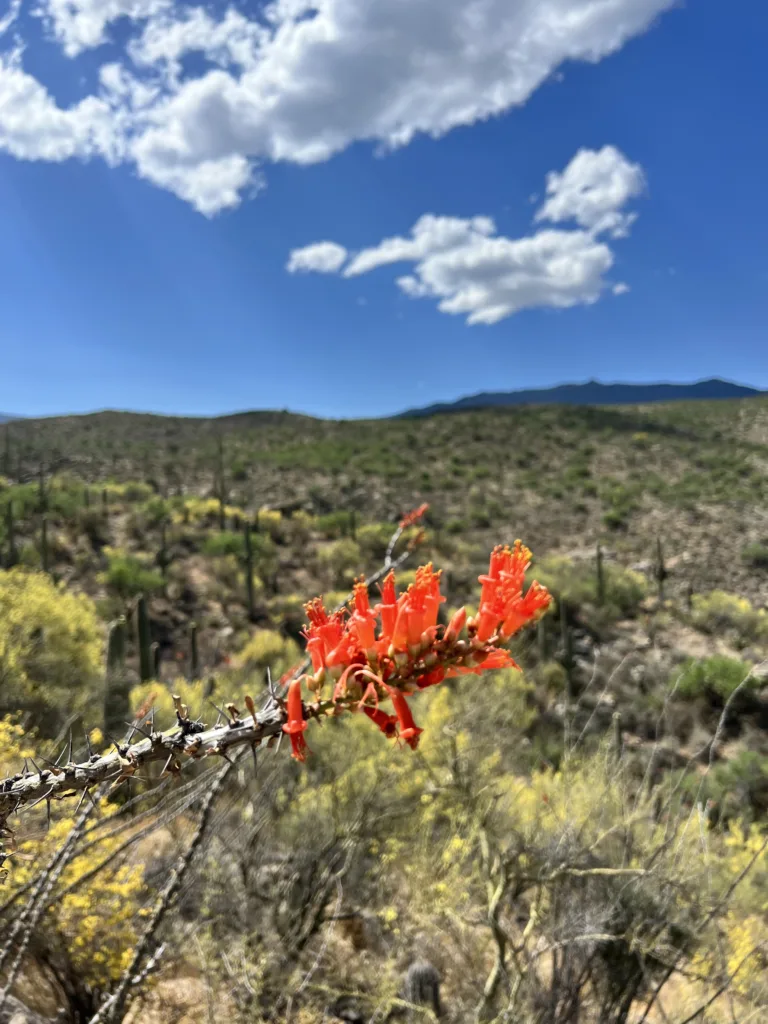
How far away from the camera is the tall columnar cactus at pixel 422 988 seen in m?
4.98

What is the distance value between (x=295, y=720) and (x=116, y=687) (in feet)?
36.7

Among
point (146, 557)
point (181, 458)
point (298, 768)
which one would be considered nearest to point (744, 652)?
point (298, 768)

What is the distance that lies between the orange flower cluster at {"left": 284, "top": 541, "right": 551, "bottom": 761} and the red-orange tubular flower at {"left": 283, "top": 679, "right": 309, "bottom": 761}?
0.02 meters

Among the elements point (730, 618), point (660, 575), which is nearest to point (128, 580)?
point (660, 575)

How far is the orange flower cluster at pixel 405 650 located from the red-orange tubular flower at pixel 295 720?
0.02 metres

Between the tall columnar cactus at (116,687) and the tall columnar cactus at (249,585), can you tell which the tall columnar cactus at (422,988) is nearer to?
the tall columnar cactus at (116,687)

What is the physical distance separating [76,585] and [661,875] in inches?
670

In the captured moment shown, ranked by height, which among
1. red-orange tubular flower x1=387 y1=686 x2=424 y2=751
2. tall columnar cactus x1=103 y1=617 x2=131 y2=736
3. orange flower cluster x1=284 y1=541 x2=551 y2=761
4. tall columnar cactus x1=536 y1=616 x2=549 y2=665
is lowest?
tall columnar cactus x1=536 y1=616 x2=549 y2=665

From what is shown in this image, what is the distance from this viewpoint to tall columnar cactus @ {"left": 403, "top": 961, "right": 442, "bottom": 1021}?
498cm

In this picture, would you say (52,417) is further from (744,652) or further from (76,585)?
(744,652)

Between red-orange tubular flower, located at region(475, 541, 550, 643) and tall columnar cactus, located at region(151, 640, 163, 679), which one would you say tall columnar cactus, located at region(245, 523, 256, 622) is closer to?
tall columnar cactus, located at region(151, 640, 163, 679)

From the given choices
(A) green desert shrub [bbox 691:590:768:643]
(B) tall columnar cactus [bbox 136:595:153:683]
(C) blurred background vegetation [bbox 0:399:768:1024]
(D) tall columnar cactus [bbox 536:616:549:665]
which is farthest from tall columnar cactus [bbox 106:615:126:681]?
(A) green desert shrub [bbox 691:590:768:643]

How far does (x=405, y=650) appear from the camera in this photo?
1.24 meters

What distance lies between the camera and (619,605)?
2003 cm
